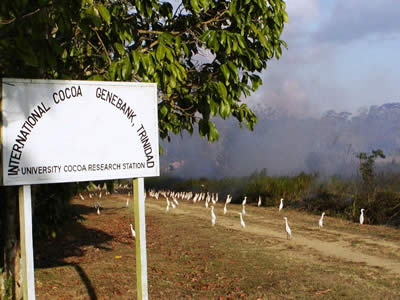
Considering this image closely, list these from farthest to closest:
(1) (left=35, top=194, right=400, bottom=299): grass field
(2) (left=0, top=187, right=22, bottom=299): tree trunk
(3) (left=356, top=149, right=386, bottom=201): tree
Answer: (3) (left=356, top=149, right=386, bottom=201): tree < (1) (left=35, top=194, right=400, bottom=299): grass field < (2) (left=0, top=187, right=22, bottom=299): tree trunk

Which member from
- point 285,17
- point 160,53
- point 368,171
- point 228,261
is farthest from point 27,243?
point 368,171

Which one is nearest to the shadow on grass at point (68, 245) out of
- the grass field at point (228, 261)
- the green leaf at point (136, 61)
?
the grass field at point (228, 261)

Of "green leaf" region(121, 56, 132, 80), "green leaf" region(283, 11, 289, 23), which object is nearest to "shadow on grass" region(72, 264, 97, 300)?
"green leaf" region(121, 56, 132, 80)

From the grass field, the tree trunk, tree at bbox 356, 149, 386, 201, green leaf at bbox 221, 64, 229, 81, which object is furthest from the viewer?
tree at bbox 356, 149, 386, 201

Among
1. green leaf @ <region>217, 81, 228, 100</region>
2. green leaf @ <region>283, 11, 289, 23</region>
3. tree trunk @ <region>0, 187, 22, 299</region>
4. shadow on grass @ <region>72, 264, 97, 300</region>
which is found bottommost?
shadow on grass @ <region>72, 264, 97, 300</region>

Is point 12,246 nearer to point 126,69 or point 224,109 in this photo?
point 126,69

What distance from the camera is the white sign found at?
11.2ft

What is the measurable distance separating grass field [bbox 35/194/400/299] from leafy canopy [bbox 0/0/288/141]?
2.44m

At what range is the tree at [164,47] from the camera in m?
3.55

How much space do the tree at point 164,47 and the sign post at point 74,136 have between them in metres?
0.31

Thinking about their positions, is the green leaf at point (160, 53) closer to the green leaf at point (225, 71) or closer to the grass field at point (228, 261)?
the green leaf at point (225, 71)

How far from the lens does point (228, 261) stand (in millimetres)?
8266

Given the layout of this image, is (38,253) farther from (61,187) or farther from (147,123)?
(147,123)

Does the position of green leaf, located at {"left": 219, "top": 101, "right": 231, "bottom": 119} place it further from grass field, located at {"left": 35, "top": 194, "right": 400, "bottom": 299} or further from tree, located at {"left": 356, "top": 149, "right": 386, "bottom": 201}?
tree, located at {"left": 356, "top": 149, "right": 386, "bottom": 201}
